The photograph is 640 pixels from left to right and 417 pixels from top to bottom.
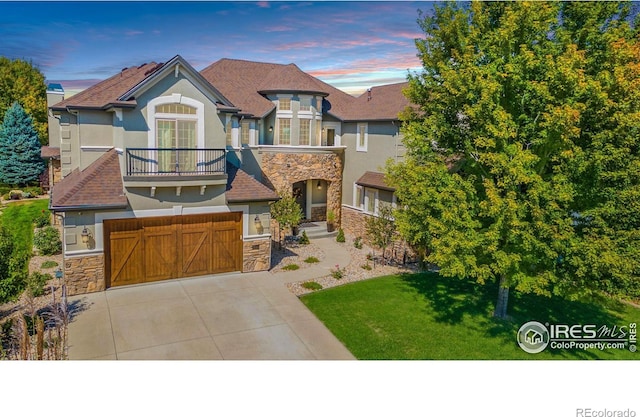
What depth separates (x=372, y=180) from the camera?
67.7ft

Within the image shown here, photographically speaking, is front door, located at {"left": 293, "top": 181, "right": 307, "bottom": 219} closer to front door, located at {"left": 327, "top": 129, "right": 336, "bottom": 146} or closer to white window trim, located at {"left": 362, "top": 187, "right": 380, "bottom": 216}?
front door, located at {"left": 327, "top": 129, "right": 336, "bottom": 146}

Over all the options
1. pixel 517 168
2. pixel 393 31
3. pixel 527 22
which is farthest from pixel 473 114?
pixel 393 31

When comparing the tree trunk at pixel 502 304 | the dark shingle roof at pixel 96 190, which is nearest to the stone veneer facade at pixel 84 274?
the dark shingle roof at pixel 96 190

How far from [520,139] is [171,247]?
32.9 ft

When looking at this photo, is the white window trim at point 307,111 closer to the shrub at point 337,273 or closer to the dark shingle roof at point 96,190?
the shrub at point 337,273

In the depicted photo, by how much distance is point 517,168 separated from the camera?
31.8ft

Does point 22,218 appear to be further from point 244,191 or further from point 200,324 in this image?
point 200,324

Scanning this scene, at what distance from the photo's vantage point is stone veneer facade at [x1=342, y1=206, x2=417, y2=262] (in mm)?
18623

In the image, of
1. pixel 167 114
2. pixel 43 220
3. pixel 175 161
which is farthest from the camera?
pixel 43 220

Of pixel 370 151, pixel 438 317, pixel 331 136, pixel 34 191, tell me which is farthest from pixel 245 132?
pixel 34 191

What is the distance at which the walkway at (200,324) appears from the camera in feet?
33.5

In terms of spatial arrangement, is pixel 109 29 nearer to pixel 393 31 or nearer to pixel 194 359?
pixel 393 31

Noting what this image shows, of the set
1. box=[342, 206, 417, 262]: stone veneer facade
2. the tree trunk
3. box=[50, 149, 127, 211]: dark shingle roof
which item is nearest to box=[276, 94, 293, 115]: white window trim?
box=[342, 206, 417, 262]: stone veneer facade

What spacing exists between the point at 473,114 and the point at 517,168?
5.18ft
